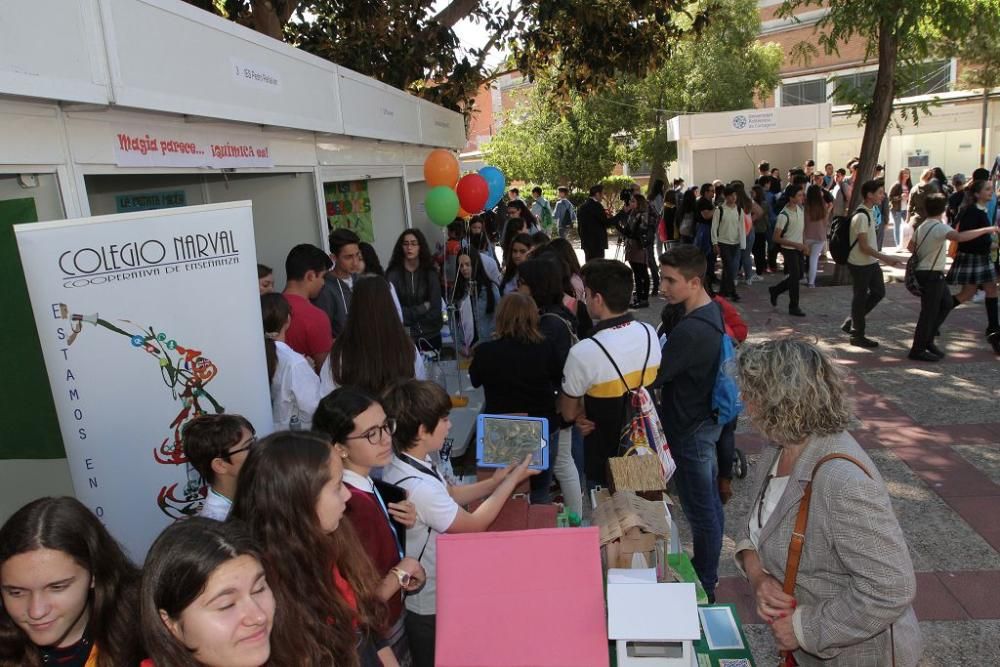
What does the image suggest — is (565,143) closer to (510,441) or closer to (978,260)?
(978,260)

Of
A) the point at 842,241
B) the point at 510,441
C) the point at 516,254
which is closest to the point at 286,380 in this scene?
the point at 510,441

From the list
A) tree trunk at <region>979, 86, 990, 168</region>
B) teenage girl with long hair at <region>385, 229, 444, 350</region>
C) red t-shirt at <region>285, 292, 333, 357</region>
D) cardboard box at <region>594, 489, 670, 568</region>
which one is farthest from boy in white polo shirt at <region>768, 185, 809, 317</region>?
tree trunk at <region>979, 86, 990, 168</region>

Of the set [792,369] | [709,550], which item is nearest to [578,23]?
[709,550]

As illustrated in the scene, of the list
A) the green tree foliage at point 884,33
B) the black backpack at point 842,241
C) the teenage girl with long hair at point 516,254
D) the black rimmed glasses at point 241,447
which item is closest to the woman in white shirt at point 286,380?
the black rimmed glasses at point 241,447

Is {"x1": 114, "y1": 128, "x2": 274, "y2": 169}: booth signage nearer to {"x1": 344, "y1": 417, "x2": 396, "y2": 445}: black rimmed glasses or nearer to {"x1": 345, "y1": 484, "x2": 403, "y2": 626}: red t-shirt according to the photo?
{"x1": 344, "y1": 417, "x2": 396, "y2": 445}: black rimmed glasses

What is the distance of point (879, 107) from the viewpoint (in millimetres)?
10969

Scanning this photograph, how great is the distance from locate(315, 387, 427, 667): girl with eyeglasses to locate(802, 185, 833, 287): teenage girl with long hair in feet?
31.4

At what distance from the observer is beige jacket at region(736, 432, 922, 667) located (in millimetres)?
1856

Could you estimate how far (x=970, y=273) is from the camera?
7.58m

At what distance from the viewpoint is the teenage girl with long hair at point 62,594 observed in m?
1.80

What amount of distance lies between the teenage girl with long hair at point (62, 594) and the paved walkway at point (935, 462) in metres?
2.39

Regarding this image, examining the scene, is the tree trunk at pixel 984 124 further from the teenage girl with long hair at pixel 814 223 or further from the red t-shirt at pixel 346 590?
the red t-shirt at pixel 346 590

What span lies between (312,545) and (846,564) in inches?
57.0

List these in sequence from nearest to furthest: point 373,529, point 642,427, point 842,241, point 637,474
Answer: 1. point 373,529
2. point 637,474
3. point 642,427
4. point 842,241
